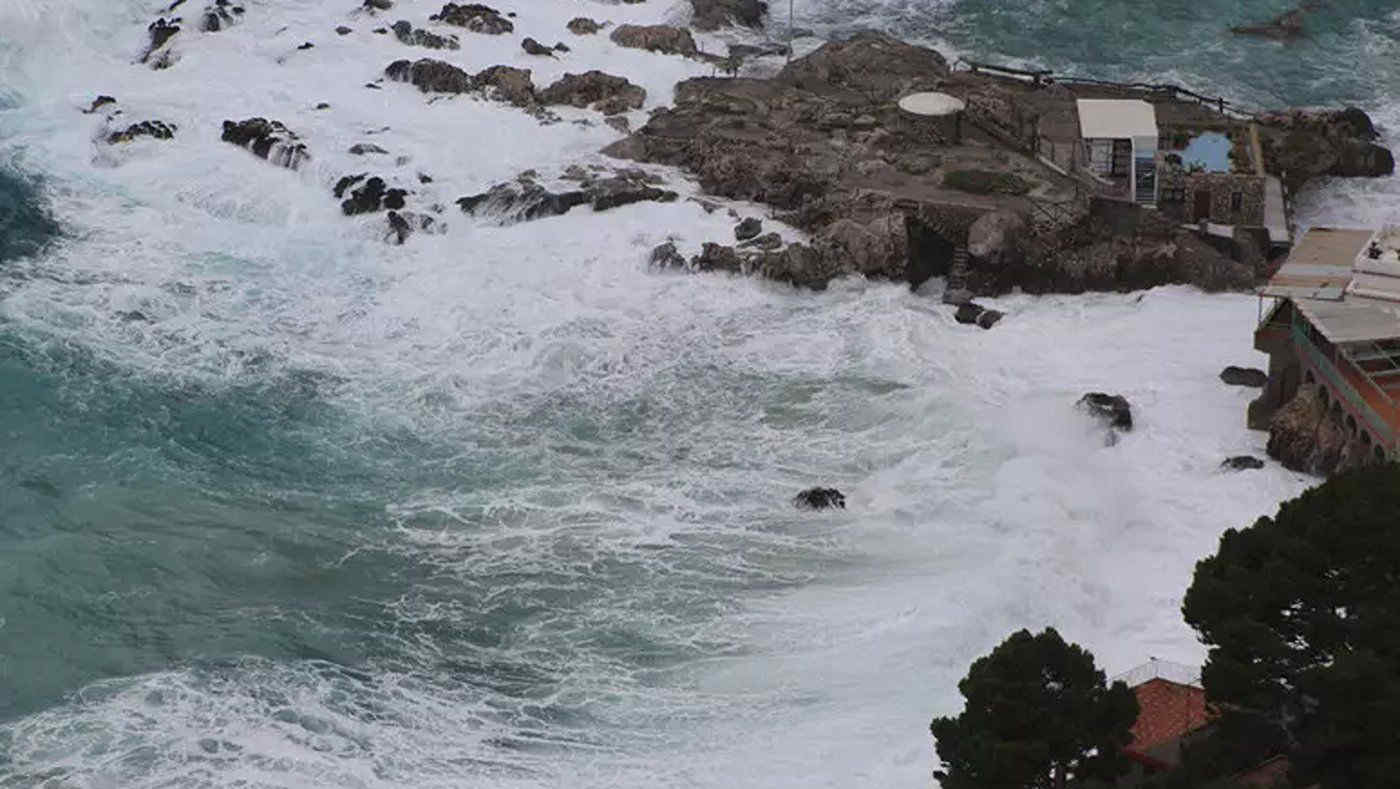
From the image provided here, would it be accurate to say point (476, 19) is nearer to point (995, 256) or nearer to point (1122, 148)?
point (1122, 148)

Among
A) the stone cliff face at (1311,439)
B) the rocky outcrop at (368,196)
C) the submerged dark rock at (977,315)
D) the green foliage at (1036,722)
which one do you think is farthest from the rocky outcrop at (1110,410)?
the rocky outcrop at (368,196)

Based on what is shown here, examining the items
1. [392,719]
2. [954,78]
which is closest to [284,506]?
[392,719]

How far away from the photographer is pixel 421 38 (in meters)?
76.1

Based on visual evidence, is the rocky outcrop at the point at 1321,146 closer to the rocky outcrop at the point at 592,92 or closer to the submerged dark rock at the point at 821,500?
the rocky outcrop at the point at 592,92

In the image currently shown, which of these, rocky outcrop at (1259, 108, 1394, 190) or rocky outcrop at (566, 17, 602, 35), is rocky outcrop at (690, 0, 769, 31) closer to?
rocky outcrop at (566, 17, 602, 35)

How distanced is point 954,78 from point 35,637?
124ft

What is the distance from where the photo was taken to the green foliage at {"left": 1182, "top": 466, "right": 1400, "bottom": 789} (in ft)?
113

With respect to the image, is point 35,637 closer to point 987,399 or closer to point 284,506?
point 284,506

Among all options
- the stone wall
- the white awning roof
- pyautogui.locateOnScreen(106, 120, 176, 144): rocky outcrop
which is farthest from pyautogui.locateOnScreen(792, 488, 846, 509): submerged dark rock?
pyautogui.locateOnScreen(106, 120, 176, 144): rocky outcrop

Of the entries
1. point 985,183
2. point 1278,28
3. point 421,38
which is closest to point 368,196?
point 421,38

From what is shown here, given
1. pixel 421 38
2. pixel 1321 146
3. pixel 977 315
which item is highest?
pixel 1321 146

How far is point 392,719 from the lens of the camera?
42312 mm

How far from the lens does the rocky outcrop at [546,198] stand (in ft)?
210

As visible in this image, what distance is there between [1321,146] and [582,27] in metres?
25.7
